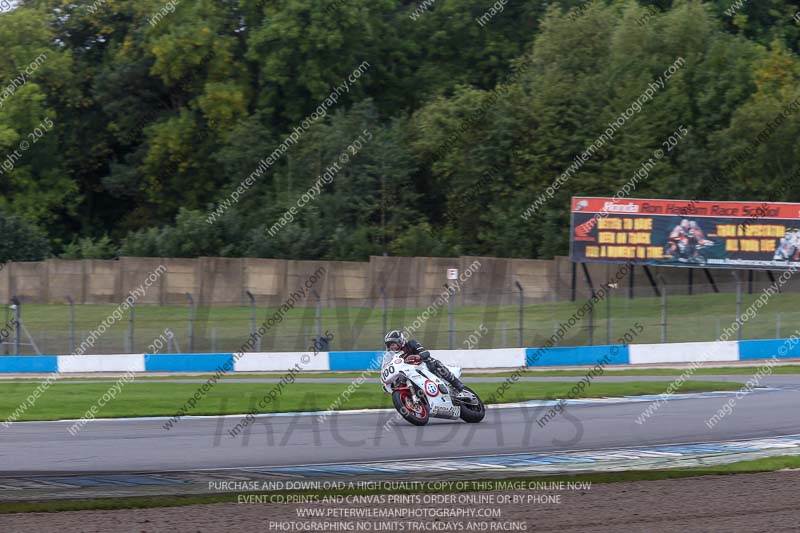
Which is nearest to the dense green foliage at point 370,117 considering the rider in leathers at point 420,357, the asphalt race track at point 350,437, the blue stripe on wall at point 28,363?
the blue stripe on wall at point 28,363

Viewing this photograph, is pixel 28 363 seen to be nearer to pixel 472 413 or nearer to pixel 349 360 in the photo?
pixel 349 360

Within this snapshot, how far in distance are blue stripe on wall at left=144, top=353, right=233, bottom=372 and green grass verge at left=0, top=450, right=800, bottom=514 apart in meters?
21.0

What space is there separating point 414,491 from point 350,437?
4690 millimetres

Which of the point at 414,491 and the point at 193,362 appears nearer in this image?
the point at 414,491

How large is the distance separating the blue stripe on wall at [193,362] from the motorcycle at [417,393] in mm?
16109

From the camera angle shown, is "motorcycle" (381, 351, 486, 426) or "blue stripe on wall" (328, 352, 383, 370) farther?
"blue stripe on wall" (328, 352, 383, 370)

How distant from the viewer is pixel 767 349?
3170cm

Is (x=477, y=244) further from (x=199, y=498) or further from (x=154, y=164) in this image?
(x=199, y=498)

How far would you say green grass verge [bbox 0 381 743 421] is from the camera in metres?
19.4

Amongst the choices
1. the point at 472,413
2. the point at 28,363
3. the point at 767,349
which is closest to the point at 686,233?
the point at 767,349

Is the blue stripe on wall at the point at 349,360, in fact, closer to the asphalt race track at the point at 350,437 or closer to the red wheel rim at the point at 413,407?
the asphalt race track at the point at 350,437

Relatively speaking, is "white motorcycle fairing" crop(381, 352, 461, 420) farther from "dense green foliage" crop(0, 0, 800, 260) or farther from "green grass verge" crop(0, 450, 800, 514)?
"dense green foliage" crop(0, 0, 800, 260)

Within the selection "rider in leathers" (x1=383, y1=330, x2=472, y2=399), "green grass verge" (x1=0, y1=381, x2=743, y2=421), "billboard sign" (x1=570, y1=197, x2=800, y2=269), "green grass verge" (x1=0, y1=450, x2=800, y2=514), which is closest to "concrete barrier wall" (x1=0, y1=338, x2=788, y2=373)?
"billboard sign" (x1=570, y1=197, x2=800, y2=269)

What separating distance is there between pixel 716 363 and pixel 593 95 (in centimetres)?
1994
